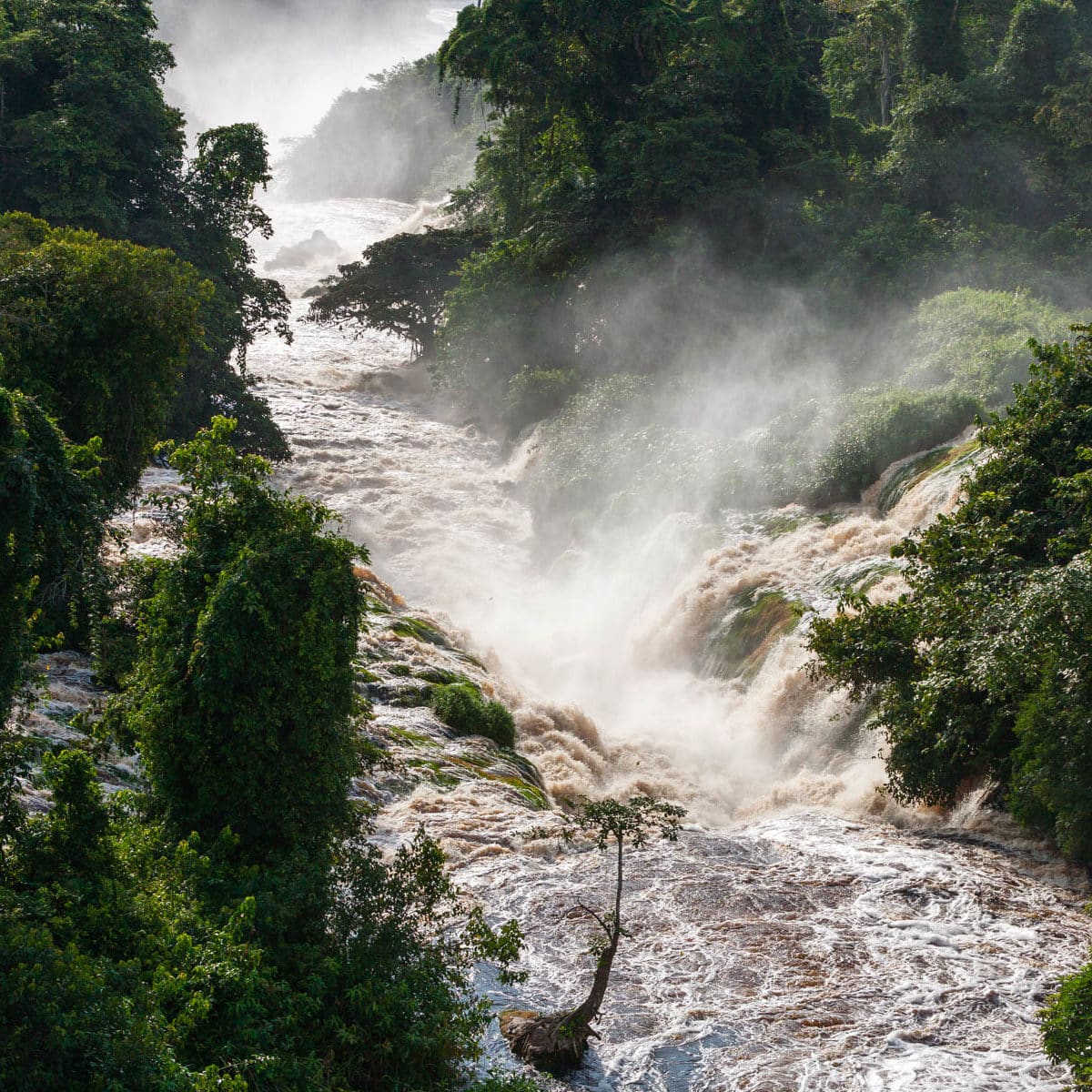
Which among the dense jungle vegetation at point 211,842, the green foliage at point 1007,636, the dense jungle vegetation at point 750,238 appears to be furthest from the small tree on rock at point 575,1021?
the dense jungle vegetation at point 750,238

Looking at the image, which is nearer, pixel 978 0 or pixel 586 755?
pixel 586 755

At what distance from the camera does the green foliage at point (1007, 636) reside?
488 inches

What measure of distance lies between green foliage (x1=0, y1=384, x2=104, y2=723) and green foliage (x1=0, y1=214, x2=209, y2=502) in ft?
25.0

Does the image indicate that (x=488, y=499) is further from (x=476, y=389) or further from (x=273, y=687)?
(x=273, y=687)

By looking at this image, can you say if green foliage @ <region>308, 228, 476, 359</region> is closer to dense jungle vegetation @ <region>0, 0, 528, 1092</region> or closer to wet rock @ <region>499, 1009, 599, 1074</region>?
dense jungle vegetation @ <region>0, 0, 528, 1092</region>

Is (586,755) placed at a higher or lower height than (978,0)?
lower

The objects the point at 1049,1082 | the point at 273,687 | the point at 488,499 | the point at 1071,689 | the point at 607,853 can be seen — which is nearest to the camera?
the point at 1049,1082

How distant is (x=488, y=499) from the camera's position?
34.4 m

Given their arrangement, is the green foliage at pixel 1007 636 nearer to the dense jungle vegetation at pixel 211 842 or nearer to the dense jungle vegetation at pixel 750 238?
the dense jungle vegetation at pixel 211 842

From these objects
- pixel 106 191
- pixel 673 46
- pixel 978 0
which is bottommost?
pixel 106 191

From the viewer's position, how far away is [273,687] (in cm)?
1054

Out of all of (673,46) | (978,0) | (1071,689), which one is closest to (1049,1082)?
(1071,689)

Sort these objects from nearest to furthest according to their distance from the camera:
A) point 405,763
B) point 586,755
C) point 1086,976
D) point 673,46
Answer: point 1086,976
point 405,763
point 586,755
point 673,46

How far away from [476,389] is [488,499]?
6700 millimetres
